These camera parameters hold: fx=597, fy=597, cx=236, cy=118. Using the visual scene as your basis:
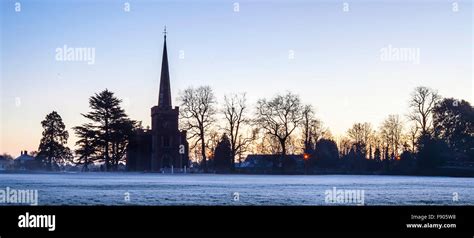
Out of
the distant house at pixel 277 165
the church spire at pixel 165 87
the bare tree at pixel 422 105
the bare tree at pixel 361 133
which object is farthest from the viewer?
the church spire at pixel 165 87

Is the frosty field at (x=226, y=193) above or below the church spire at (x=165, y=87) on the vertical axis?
below

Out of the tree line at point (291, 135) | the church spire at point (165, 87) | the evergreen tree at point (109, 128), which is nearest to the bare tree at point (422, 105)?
the tree line at point (291, 135)

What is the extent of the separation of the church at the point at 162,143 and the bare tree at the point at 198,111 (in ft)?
58.9

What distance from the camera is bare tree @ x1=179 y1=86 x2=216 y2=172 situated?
34.4m

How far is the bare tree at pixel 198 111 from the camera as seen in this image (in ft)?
113

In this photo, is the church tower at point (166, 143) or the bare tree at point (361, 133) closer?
the bare tree at point (361, 133)

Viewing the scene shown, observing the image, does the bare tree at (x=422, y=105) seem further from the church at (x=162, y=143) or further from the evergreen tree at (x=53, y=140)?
the church at (x=162, y=143)

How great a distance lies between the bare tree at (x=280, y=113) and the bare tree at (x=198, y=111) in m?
2.93

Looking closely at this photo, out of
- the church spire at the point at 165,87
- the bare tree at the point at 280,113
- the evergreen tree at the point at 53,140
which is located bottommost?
the evergreen tree at the point at 53,140

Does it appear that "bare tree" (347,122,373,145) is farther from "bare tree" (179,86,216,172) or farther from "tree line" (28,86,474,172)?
"bare tree" (179,86,216,172)

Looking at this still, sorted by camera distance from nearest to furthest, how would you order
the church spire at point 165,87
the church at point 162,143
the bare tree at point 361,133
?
the bare tree at point 361,133
the church spire at point 165,87
the church at point 162,143

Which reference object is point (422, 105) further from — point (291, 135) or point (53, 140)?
point (53, 140)

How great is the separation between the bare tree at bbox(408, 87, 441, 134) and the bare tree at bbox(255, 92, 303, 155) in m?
5.84

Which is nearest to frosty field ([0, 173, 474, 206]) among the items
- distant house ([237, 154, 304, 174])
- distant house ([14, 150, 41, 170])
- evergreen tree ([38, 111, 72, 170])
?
evergreen tree ([38, 111, 72, 170])
